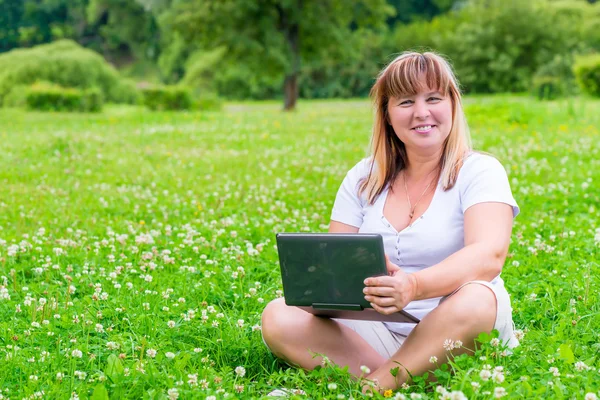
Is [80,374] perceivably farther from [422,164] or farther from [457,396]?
[422,164]

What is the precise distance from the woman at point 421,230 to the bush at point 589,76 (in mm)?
25234

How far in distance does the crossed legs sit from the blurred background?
9388 mm

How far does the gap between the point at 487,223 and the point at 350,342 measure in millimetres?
847

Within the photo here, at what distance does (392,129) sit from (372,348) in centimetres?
115

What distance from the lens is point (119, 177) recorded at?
32.4ft

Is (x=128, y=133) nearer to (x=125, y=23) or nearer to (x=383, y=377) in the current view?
(x=383, y=377)

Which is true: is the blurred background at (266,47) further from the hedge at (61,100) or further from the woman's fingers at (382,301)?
the woman's fingers at (382,301)

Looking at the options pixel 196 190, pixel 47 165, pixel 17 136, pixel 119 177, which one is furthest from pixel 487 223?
pixel 17 136

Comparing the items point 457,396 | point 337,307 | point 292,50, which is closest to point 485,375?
point 457,396

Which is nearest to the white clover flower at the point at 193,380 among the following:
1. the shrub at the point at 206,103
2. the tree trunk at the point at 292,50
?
the shrub at the point at 206,103

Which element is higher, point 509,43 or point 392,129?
point 509,43

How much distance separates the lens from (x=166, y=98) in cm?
2775

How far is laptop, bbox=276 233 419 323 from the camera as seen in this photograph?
304 cm

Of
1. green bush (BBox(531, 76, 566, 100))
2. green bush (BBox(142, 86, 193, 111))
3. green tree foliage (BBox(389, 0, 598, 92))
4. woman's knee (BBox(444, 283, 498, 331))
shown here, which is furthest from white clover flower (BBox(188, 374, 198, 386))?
green tree foliage (BBox(389, 0, 598, 92))
